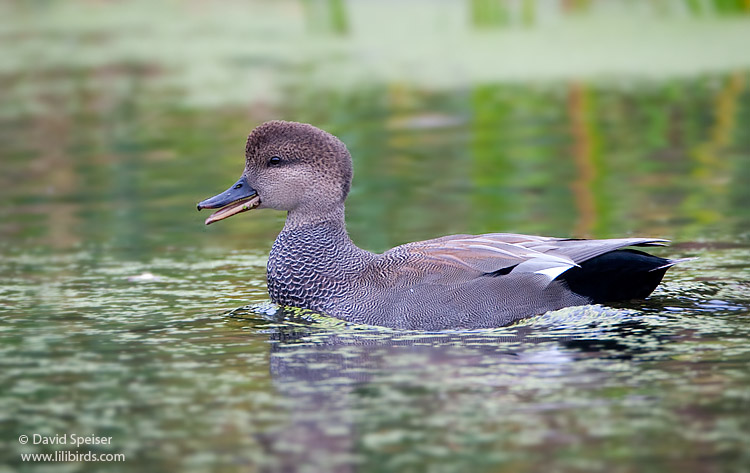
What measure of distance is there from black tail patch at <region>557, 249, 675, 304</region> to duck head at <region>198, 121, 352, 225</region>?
1523 millimetres

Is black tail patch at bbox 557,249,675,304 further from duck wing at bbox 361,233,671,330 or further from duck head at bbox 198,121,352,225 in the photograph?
duck head at bbox 198,121,352,225

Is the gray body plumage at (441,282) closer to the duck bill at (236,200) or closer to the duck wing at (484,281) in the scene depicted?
the duck wing at (484,281)

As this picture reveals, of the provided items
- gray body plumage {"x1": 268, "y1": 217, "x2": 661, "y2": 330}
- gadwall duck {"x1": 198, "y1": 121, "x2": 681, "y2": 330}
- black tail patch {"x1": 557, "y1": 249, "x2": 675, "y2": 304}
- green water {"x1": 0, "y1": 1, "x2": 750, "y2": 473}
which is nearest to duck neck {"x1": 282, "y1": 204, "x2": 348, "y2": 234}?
gadwall duck {"x1": 198, "y1": 121, "x2": 681, "y2": 330}

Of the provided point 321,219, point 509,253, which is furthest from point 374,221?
point 509,253

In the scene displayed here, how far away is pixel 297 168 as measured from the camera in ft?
24.4

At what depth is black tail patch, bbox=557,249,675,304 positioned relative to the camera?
6855 mm

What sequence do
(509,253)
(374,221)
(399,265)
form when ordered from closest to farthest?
→ (509,253) → (399,265) → (374,221)

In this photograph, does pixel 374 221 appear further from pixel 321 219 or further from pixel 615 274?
pixel 615 274

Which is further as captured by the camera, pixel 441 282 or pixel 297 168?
pixel 297 168

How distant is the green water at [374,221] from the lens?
484 cm

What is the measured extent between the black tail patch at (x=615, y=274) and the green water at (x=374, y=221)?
0.13 metres

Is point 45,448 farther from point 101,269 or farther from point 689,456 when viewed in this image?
point 101,269

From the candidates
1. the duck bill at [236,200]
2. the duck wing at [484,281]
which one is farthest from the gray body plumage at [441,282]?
the duck bill at [236,200]

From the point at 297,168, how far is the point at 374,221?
2.71 meters
